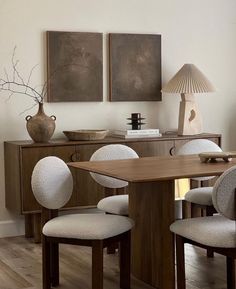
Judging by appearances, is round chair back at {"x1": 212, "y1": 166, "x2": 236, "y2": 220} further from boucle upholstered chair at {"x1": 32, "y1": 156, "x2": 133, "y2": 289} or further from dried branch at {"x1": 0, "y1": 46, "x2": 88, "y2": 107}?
dried branch at {"x1": 0, "y1": 46, "x2": 88, "y2": 107}

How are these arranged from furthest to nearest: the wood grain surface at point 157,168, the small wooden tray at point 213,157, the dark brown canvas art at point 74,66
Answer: the dark brown canvas art at point 74,66
the small wooden tray at point 213,157
the wood grain surface at point 157,168

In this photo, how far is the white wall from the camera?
5.04 metres

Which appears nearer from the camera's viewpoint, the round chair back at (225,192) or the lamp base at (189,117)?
the round chair back at (225,192)

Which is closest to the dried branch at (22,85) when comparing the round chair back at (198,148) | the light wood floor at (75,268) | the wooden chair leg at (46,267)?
the light wood floor at (75,268)

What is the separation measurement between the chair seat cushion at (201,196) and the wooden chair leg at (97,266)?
1147 millimetres

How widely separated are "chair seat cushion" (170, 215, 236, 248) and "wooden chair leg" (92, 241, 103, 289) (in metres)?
0.40

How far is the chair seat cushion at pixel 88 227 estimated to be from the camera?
327 cm

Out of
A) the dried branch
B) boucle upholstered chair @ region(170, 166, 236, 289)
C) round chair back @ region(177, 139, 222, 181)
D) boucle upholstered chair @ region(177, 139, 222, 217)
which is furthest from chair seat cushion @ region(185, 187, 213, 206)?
the dried branch

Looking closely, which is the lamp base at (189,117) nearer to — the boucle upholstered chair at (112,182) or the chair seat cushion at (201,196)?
the chair seat cushion at (201,196)

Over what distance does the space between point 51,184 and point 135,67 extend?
2167 mm

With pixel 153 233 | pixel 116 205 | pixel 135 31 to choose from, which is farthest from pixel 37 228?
pixel 135 31

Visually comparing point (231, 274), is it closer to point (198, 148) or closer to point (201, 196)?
point (201, 196)

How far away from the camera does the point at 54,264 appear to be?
12.3ft

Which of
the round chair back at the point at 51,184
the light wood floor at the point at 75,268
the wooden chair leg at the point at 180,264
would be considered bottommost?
the light wood floor at the point at 75,268
